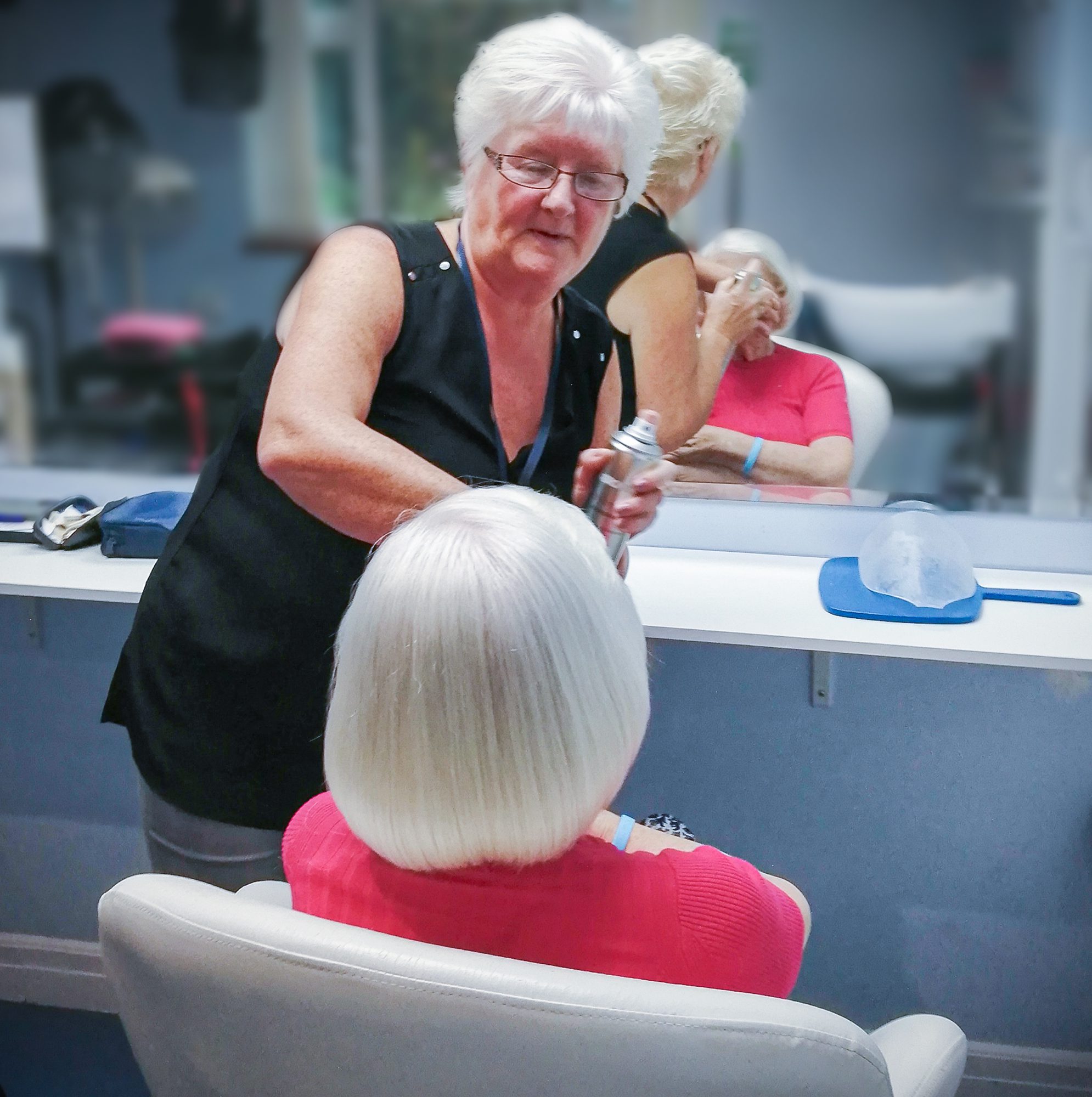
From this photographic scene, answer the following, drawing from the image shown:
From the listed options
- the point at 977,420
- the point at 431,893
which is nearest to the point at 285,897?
the point at 431,893

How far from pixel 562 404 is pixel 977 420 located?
0.71 metres

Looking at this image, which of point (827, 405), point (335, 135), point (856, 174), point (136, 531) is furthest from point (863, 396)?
point (136, 531)

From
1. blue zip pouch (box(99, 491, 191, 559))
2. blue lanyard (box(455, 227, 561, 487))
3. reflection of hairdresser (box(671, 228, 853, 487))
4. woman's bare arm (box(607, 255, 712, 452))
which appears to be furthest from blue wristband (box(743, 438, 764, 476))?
blue zip pouch (box(99, 491, 191, 559))

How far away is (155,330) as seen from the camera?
218cm

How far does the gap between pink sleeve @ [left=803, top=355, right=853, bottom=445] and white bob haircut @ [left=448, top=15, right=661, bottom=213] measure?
53 centimetres

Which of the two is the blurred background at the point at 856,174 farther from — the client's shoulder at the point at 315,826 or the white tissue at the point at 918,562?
the client's shoulder at the point at 315,826

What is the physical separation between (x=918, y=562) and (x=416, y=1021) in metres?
1.07

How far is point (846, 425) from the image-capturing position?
156cm

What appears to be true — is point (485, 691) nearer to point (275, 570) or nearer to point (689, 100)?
point (275, 570)

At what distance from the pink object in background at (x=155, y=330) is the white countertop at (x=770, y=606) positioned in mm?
580

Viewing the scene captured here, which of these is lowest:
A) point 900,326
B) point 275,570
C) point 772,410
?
point 275,570

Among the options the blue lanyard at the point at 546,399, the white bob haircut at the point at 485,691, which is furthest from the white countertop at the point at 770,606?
the white bob haircut at the point at 485,691

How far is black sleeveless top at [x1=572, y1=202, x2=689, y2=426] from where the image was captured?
1.32 metres

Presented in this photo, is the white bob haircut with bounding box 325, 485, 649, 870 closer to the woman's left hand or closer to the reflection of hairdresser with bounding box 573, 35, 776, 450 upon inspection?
the woman's left hand
